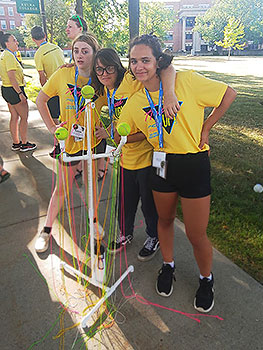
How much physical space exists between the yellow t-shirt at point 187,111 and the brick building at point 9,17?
228 ft

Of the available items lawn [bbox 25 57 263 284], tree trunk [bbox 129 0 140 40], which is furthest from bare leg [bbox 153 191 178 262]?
tree trunk [bbox 129 0 140 40]

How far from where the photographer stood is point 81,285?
2314mm

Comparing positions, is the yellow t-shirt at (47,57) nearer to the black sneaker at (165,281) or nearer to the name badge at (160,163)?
the name badge at (160,163)

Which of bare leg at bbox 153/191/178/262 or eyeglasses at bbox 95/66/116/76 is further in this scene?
eyeglasses at bbox 95/66/116/76

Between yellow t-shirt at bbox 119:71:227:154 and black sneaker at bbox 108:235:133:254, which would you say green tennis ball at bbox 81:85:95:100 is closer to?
yellow t-shirt at bbox 119:71:227:154

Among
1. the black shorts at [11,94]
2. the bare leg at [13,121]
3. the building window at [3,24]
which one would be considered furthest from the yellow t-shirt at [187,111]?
the building window at [3,24]

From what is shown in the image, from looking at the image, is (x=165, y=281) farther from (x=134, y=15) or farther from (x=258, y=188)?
(x=134, y=15)

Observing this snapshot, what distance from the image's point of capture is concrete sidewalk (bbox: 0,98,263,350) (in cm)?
186

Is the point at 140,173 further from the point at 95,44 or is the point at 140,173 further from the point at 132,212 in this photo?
the point at 95,44

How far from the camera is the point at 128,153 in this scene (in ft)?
7.58

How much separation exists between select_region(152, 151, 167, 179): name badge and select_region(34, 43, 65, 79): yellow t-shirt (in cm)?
360

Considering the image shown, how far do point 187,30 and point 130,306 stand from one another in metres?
67.1

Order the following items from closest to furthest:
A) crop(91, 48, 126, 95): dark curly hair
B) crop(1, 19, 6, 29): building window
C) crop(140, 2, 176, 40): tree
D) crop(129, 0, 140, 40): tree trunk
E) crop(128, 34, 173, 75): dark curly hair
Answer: crop(128, 34, 173, 75): dark curly hair, crop(91, 48, 126, 95): dark curly hair, crop(129, 0, 140, 40): tree trunk, crop(140, 2, 176, 40): tree, crop(1, 19, 6, 29): building window

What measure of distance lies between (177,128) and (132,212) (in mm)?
1141
